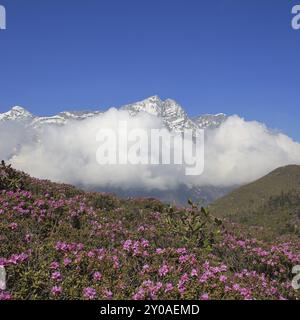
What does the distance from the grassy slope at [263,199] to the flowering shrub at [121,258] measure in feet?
158

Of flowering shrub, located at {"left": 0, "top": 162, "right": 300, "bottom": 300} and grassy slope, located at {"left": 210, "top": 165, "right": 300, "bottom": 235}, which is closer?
flowering shrub, located at {"left": 0, "top": 162, "right": 300, "bottom": 300}

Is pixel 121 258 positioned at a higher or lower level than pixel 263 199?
lower

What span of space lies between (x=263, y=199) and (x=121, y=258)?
81545mm

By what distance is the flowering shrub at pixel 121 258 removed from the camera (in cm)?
723

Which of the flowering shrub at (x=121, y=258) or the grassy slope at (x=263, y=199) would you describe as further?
the grassy slope at (x=263, y=199)

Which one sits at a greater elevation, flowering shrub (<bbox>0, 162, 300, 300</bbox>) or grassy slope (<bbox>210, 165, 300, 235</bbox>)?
grassy slope (<bbox>210, 165, 300, 235</bbox>)

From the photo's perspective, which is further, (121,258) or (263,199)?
(263,199)

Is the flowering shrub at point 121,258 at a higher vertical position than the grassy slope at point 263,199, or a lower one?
lower

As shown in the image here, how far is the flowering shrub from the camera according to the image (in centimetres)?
723

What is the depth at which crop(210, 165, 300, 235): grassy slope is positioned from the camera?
68.1 metres

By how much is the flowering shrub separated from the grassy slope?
48063 millimetres

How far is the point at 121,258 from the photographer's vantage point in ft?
29.2
